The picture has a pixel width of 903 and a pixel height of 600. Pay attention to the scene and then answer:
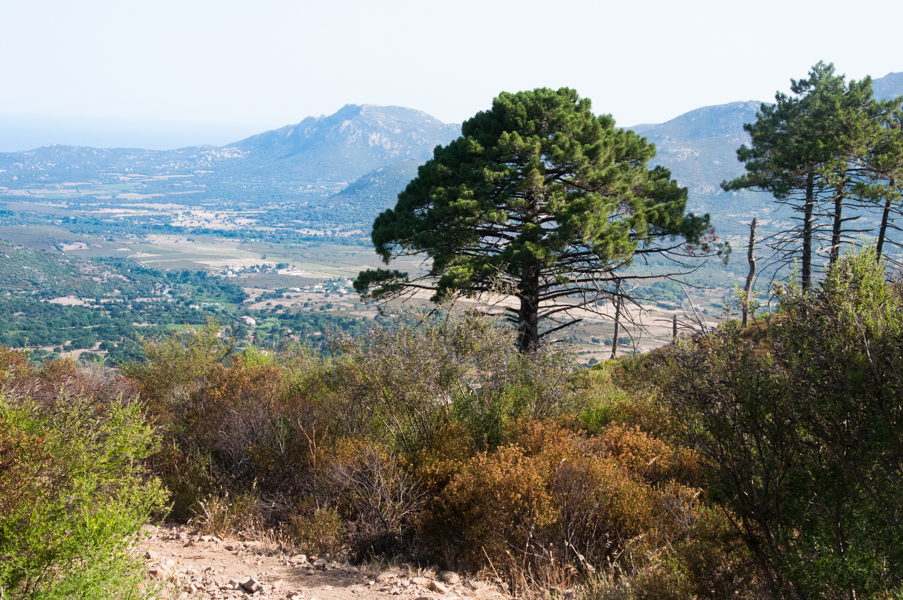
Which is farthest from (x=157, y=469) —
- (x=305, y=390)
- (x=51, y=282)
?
(x=51, y=282)

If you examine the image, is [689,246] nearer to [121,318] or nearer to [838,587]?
[838,587]

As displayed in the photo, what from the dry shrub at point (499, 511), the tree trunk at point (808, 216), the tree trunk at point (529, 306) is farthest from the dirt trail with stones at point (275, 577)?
the tree trunk at point (808, 216)

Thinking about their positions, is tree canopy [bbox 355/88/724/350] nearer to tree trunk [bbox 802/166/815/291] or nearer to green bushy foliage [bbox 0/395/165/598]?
tree trunk [bbox 802/166/815/291]

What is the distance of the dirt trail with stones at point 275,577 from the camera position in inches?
215

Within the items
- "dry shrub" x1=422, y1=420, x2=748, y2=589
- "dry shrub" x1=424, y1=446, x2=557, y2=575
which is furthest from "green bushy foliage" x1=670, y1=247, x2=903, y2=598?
"dry shrub" x1=424, y1=446, x2=557, y2=575

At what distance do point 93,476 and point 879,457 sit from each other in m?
5.99

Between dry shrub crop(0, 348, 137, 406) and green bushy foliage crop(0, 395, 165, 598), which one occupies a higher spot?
green bushy foliage crop(0, 395, 165, 598)

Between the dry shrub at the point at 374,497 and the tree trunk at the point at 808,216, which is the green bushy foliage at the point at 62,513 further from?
the tree trunk at the point at 808,216

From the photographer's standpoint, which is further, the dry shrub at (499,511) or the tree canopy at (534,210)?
the tree canopy at (534,210)

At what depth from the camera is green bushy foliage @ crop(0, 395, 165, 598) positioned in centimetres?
431

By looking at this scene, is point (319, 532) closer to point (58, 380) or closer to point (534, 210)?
point (58, 380)

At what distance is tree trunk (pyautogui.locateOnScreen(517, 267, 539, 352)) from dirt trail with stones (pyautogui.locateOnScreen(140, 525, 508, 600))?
850 cm

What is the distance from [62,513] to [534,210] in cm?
1126

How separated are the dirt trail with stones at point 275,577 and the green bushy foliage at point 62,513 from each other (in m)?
0.55
